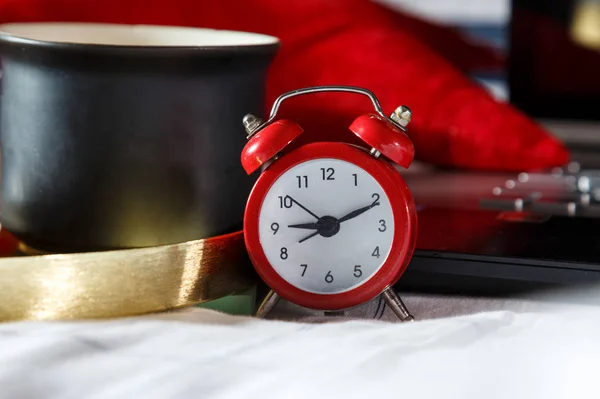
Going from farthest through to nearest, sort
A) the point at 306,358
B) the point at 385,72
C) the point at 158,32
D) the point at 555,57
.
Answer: the point at 555,57, the point at 385,72, the point at 158,32, the point at 306,358

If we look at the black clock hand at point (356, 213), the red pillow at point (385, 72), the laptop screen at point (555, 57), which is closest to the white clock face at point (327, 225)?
the black clock hand at point (356, 213)

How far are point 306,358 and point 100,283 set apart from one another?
0.46 feet

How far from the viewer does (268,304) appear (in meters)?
0.54

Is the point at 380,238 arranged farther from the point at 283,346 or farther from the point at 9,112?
the point at 9,112

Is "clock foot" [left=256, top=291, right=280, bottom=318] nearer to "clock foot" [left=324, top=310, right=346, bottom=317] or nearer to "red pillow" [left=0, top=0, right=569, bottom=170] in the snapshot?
"clock foot" [left=324, top=310, right=346, bottom=317]

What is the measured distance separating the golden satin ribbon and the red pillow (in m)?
0.44

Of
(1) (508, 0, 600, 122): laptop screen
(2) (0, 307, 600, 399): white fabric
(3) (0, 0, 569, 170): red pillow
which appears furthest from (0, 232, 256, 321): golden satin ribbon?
(1) (508, 0, 600, 122): laptop screen

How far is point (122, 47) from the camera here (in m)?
0.50

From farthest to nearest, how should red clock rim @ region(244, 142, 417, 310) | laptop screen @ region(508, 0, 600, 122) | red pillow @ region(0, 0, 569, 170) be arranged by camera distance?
laptop screen @ region(508, 0, 600, 122), red pillow @ region(0, 0, 569, 170), red clock rim @ region(244, 142, 417, 310)

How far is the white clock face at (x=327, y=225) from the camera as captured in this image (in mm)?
519

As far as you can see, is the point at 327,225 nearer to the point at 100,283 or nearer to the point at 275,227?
the point at 275,227

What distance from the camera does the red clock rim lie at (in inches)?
20.3

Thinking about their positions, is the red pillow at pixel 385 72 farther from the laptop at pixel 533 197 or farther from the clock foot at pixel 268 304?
the clock foot at pixel 268 304

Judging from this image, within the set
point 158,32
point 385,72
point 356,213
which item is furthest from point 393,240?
point 385,72
